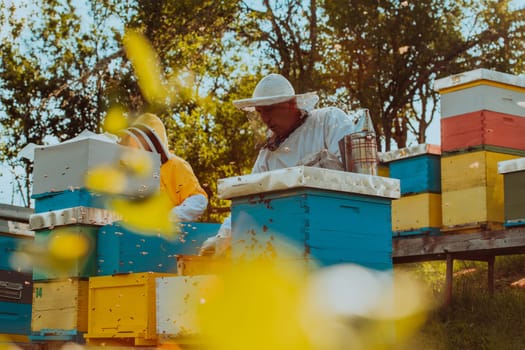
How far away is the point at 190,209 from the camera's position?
465 cm

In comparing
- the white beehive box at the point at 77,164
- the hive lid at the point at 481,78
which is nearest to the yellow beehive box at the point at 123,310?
the white beehive box at the point at 77,164

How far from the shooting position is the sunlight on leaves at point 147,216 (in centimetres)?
418

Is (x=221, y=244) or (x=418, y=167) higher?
(x=418, y=167)

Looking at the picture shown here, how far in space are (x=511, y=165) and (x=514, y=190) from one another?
0.62 feet

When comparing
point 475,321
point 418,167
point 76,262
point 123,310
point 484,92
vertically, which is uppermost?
point 484,92

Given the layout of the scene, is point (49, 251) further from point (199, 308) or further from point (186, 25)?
point (186, 25)

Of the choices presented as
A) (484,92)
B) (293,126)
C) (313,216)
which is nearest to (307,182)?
(313,216)

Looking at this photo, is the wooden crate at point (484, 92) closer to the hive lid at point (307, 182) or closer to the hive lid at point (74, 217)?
the hive lid at point (74, 217)

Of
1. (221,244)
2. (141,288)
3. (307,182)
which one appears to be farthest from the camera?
(221,244)

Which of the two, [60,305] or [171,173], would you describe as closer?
[60,305]

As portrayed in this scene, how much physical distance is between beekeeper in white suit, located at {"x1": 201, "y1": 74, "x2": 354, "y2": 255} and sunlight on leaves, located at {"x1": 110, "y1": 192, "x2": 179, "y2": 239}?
0.33 meters

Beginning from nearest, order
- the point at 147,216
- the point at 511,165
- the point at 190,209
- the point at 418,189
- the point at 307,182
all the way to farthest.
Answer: the point at 307,182, the point at 147,216, the point at 190,209, the point at 511,165, the point at 418,189

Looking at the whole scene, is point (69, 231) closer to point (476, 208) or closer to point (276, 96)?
point (276, 96)

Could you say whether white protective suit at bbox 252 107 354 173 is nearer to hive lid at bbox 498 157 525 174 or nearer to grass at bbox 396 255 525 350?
hive lid at bbox 498 157 525 174
